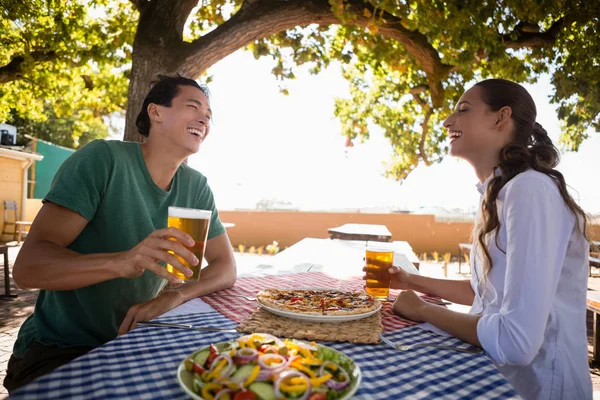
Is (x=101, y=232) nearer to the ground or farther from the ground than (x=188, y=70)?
nearer to the ground

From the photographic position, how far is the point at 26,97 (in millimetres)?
10219

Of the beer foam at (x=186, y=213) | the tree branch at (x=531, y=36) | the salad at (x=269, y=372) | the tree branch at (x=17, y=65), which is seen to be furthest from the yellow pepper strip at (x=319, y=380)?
the tree branch at (x=17, y=65)

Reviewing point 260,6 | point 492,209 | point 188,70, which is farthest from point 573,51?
point 492,209

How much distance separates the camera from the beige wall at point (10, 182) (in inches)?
548

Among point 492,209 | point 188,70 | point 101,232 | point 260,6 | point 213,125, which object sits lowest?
point 101,232

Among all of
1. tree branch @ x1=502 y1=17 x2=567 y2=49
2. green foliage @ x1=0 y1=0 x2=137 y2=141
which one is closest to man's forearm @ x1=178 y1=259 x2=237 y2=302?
tree branch @ x1=502 y1=17 x2=567 y2=49

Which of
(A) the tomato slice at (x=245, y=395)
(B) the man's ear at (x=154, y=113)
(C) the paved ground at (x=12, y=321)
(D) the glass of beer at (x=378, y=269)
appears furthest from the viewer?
(C) the paved ground at (x=12, y=321)

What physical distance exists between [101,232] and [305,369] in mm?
1449

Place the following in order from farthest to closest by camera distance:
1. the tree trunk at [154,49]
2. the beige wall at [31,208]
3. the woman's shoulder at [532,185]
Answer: the beige wall at [31,208]
the tree trunk at [154,49]
the woman's shoulder at [532,185]

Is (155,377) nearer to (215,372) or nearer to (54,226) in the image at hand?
(215,372)

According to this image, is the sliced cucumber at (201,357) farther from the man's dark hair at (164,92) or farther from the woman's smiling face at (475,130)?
the man's dark hair at (164,92)

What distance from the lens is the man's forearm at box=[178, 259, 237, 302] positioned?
6.09 feet

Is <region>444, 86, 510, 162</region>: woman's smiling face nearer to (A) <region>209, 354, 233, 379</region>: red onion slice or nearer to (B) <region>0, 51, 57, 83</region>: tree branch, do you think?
(A) <region>209, 354, 233, 379</region>: red onion slice

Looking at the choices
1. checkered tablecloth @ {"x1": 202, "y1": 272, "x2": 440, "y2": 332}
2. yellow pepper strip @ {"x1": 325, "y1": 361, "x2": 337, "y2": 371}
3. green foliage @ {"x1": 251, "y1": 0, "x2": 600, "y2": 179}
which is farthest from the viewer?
green foliage @ {"x1": 251, "y1": 0, "x2": 600, "y2": 179}
